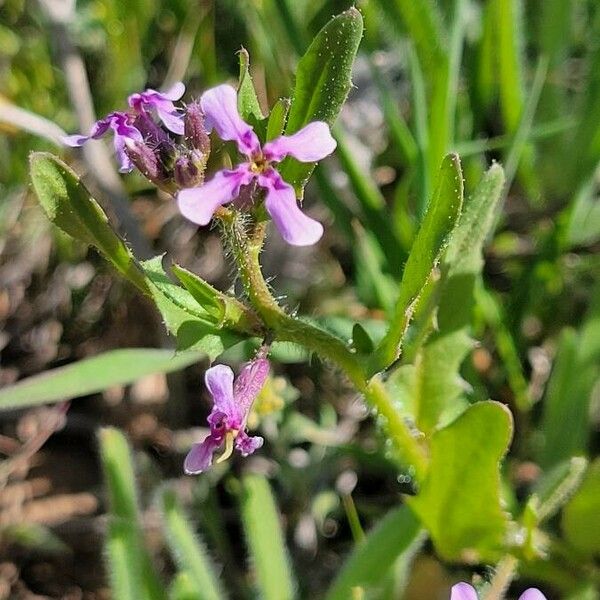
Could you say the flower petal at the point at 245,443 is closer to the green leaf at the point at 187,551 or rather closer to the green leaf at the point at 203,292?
the green leaf at the point at 203,292

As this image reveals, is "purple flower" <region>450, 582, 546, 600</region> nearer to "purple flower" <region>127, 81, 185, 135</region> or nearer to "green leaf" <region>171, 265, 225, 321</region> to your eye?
"green leaf" <region>171, 265, 225, 321</region>

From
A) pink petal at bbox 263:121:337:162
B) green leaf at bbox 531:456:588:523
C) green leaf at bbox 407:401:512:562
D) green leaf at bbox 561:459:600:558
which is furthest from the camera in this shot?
green leaf at bbox 561:459:600:558

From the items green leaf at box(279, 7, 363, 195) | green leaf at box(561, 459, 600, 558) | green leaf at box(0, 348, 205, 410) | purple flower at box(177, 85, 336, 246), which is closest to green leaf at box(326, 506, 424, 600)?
green leaf at box(561, 459, 600, 558)

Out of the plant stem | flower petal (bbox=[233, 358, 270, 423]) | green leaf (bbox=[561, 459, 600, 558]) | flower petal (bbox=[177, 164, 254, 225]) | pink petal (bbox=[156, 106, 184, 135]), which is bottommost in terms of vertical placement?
green leaf (bbox=[561, 459, 600, 558])

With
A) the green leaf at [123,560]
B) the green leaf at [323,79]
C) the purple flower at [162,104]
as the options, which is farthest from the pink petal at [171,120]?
the green leaf at [123,560]

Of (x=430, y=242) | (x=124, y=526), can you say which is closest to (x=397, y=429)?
(x=430, y=242)

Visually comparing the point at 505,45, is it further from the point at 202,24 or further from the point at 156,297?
the point at 156,297
